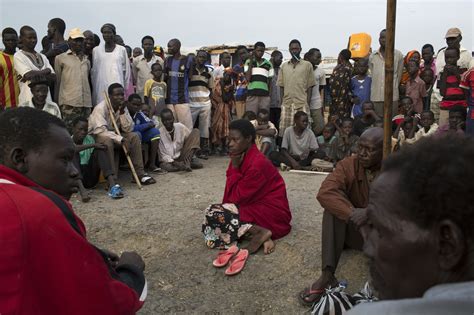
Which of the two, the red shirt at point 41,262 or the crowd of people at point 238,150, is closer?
the crowd of people at point 238,150

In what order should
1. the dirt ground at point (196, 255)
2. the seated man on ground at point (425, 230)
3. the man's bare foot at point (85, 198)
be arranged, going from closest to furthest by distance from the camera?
the seated man on ground at point (425, 230), the dirt ground at point (196, 255), the man's bare foot at point (85, 198)

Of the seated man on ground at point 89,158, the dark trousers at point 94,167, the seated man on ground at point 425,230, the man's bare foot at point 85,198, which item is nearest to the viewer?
the seated man on ground at point 425,230

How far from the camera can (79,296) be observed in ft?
4.88

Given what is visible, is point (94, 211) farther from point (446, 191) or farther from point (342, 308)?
point (446, 191)

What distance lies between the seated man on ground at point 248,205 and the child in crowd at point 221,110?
3826mm

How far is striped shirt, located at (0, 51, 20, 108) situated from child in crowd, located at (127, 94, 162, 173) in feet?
5.20

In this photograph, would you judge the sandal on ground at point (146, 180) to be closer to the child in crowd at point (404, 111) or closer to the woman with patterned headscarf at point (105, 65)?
the woman with patterned headscarf at point (105, 65)

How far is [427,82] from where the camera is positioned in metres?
7.95

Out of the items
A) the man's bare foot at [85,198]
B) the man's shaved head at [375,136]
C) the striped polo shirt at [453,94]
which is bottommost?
the man's bare foot at [85,198]

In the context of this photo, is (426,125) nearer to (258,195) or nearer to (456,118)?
(456,118)

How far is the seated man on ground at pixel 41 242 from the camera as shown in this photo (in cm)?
138

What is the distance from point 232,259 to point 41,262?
2609 mm

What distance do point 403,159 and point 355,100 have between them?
7.07 metres

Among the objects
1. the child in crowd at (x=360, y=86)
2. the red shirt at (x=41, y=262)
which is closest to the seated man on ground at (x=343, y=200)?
the red shirt at (x=41, y=262)
